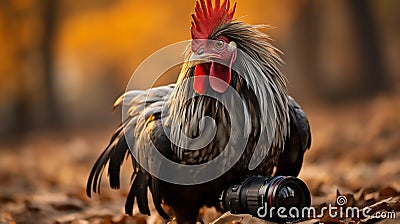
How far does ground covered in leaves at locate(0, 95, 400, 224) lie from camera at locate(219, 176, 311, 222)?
0.13m

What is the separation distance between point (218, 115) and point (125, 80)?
2698 centimetres

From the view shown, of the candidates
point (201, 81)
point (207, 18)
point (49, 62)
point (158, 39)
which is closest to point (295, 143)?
point (201, 81)

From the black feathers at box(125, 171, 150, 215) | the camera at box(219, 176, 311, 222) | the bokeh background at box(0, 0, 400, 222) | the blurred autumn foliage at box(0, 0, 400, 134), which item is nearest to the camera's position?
the camera at box(219, 176, 311, 222)

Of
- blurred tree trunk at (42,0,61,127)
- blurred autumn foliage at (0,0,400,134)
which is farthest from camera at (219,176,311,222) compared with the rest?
blurred tree trunk at (42,0,61,127)

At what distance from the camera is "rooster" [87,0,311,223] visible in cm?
437

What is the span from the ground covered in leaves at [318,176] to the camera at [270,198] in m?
0.13

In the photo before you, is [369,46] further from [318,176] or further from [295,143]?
[295,143]

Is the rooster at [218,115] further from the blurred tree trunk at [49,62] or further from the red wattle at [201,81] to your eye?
the blurred tree trunk at [49,62]

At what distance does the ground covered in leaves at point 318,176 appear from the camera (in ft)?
Result: 18.3

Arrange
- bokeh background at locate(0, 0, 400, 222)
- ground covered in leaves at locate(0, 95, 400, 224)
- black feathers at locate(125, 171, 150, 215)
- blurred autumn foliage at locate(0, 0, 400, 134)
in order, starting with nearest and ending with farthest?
black feathers at locate(125, 171, 150, 215) < ground covered in leaves at locate(0, 95, 400, 224) < bokeh background at locate(0, 0, 400, 222) < blurred autumn foliage at locate(0, 0, 400, 134)

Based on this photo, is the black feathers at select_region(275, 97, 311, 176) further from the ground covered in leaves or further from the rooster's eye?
the rooster's eye

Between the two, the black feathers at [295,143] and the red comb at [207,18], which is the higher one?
the red comb at [207,18]

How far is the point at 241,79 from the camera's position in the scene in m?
4.49

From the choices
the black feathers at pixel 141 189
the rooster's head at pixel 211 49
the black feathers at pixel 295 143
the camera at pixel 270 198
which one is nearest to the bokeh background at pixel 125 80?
the black feathers at pixel 295 143
